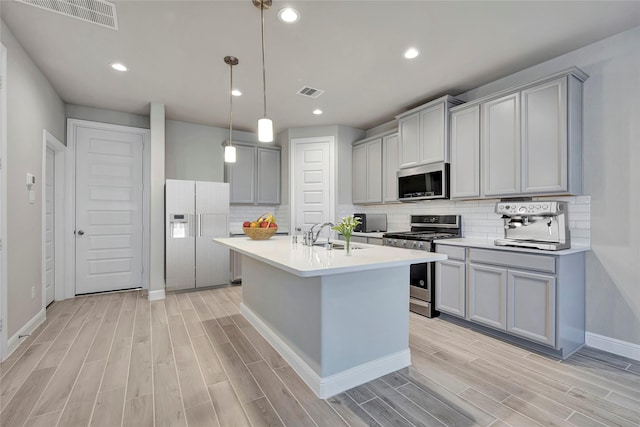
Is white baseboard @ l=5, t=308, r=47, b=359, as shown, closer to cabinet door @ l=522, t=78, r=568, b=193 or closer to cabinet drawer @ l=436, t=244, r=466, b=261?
cabinet drawer @ l=436, t=244, r=466, b=261

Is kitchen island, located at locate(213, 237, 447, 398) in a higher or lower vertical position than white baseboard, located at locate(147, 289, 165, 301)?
higher

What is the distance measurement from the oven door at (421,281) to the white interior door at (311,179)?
1.99 meters

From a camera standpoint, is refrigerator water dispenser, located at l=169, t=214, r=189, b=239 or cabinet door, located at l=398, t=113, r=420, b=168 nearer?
cabinet door, located at l=398, t=113, r=420, b=168

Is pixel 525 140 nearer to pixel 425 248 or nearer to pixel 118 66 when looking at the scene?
pixel 425 248

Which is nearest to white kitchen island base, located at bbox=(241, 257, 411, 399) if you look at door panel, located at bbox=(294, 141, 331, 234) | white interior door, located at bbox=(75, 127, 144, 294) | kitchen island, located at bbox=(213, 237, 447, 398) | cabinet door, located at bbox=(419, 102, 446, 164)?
kitchen island, located at bbox=(213, 237, 447, 398)

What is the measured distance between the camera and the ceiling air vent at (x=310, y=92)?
12.0 ft

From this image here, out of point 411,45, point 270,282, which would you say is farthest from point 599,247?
point 270,282

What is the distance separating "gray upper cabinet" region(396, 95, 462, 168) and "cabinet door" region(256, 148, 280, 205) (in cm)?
235

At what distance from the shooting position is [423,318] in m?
3.35

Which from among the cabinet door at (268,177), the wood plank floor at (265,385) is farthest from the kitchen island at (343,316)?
the cabinet door at (268,177)

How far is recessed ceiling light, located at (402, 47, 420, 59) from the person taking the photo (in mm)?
2718

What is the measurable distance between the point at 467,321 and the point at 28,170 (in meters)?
4.55

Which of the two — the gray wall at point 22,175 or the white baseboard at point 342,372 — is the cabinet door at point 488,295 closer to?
the white baseboard at point 342,372

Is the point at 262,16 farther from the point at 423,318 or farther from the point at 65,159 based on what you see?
the point at 65,159
